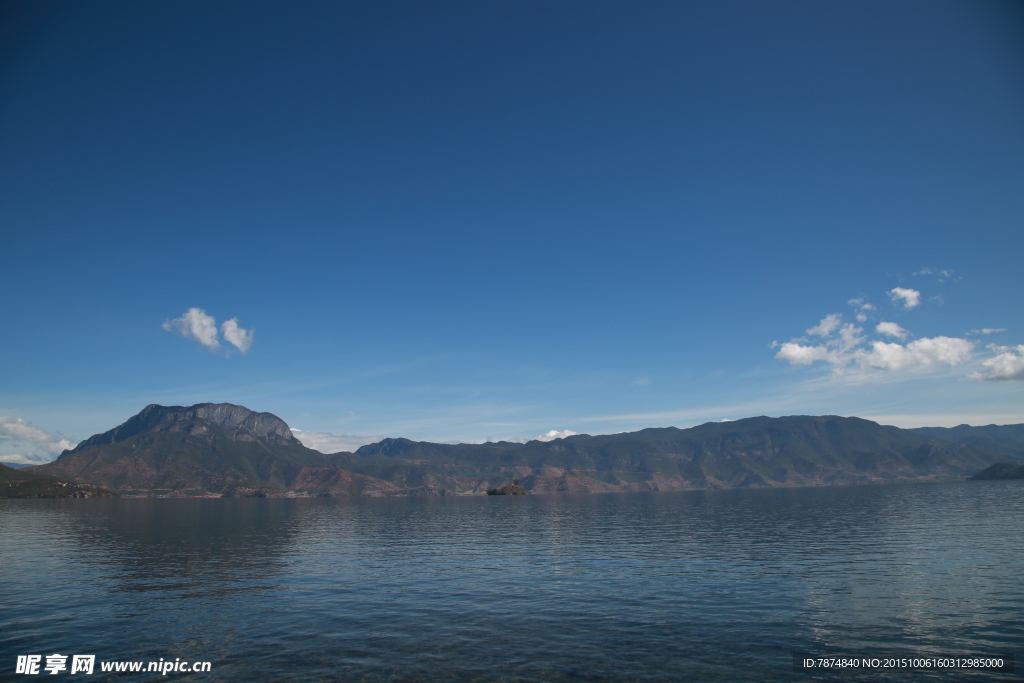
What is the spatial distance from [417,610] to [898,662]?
110 feet

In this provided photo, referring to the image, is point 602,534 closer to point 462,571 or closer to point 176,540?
point 462,571

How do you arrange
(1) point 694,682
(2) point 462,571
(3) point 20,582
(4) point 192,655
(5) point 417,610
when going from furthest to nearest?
(2) point 462,571 < (3) point 20,582 < (5) point 417,610 < (4) point 192,655 < (1) point 694,682

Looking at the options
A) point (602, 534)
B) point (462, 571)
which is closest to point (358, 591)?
point (462, 571)

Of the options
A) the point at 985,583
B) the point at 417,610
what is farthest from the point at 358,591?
the point at 985,583

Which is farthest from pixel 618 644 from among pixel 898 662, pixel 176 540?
pixel 176 540

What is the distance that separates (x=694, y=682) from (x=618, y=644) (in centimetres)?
710

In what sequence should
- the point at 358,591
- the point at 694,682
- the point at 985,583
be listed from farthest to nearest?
the point at 358,591 < the point at 985,583 < the point at 694,682

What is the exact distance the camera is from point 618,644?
33.0 metres

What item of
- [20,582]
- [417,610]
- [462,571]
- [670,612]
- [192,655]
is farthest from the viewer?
[462,571]

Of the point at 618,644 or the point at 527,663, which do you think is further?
the point at 618,644

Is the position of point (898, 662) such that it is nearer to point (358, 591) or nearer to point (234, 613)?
point (358, 591)

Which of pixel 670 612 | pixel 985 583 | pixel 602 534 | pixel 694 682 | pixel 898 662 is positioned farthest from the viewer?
pixel 602 534

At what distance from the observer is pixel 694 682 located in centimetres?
2667

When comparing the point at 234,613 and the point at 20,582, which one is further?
the point at 20,582
